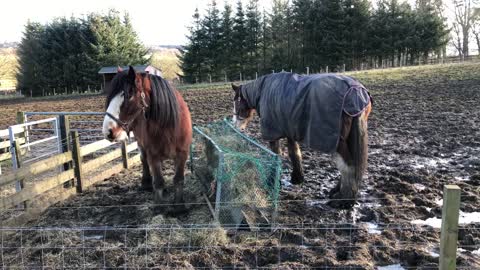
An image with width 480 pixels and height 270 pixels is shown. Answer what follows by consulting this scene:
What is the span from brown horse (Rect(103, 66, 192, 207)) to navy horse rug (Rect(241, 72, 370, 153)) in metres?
1.27

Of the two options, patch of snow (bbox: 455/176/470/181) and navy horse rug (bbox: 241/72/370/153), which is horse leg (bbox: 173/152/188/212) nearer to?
navy horse rug (bbox: 241/72/370/153)

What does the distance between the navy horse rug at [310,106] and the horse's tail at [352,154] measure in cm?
12

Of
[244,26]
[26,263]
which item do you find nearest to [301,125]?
[26,263]

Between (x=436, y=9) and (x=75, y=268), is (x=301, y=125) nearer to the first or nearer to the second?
(x=75, y=268)

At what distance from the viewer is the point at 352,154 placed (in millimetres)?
4777

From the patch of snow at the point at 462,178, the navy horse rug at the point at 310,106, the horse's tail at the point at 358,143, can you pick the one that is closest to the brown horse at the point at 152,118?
the navy horse rug at the point at 310,106

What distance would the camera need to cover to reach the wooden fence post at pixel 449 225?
231cm

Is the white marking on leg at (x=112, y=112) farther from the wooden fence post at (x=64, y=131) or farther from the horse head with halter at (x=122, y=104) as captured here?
the wooden fence post at (x=64, y=131)

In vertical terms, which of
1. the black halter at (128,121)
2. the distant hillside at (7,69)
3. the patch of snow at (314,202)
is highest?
the distant hillside at (7,69)

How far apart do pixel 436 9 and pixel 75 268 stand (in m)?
48.1

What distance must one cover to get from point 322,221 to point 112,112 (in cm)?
266

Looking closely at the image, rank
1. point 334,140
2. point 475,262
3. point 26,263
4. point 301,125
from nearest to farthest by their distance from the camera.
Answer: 1. point 475,262
2. point 26,263
3. point 334,140
4. point 301,125

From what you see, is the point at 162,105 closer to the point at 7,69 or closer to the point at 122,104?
the point at 122,104

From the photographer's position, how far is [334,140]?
471cm
